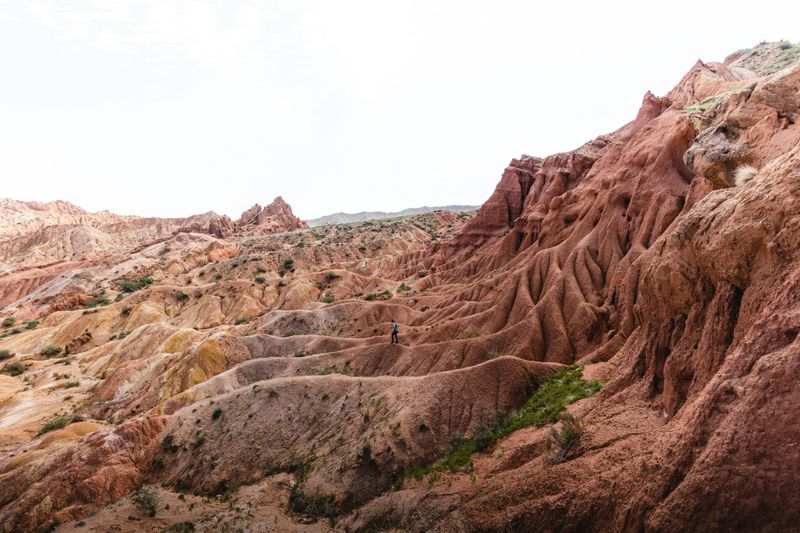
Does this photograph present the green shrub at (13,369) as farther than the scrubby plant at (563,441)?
Yes

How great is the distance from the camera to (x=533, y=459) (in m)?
13.3

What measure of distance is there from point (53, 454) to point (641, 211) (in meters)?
38.6

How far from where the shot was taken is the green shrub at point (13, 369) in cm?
5157

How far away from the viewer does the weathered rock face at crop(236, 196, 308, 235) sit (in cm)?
13588

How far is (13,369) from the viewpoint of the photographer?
5216 centimetres

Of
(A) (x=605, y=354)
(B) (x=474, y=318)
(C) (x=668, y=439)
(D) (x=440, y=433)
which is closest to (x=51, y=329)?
(B) (x=474, y=318)

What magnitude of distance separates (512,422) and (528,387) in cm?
373

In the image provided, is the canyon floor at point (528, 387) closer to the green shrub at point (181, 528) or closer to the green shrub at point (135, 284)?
the green shrub at point (181, 528)

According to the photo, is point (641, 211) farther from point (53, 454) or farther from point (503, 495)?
point (53, 454)

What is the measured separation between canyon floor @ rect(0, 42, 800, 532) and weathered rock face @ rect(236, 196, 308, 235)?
78114 millimetres

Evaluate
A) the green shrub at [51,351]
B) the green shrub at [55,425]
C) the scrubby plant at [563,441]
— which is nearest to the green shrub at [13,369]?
the green shrub at [51,351]

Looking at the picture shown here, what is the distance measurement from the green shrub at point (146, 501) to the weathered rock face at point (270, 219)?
114323 mm

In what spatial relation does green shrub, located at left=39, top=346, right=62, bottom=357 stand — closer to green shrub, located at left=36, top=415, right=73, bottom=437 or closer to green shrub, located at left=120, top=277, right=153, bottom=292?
green shrub, located at left=120, top=277, right=153, bottom=292

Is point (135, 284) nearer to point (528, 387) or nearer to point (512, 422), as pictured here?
point (528, 387)
